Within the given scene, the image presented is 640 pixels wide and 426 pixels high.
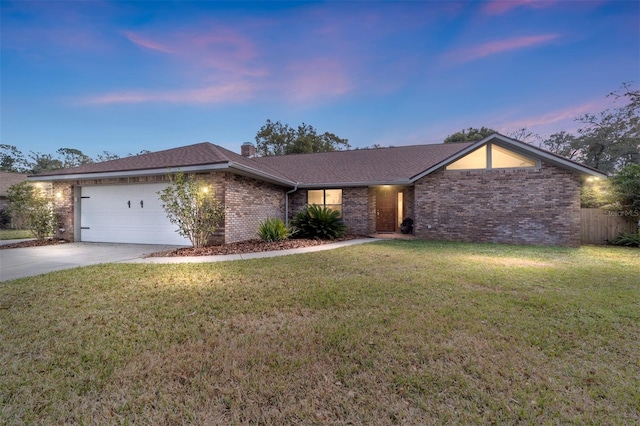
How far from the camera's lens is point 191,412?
183 centimetres

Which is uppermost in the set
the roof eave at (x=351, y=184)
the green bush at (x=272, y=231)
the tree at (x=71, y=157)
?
the tree at (x=71, y=157)

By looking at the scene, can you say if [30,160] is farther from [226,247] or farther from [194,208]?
[226,247]

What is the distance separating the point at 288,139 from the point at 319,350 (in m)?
31.2

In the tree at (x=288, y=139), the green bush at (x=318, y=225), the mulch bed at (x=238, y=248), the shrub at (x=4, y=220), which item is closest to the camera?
the mulch bed at (x=238, y=248)

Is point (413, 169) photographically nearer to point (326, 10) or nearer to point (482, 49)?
point (482, 49)

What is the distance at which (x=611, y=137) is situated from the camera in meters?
21.5

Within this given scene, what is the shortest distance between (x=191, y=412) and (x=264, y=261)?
491 centimetres

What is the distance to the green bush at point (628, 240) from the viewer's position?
387 inches

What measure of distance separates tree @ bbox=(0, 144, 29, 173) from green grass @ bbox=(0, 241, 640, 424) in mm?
53468

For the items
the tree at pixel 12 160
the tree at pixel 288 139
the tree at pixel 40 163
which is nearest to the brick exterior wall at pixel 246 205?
the tree at pixel 288 139

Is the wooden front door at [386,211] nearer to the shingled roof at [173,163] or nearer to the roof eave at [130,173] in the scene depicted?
the shingled roof at [173,163]

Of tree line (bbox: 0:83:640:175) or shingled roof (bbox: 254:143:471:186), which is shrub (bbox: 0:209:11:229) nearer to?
shingled roof (bbox: 254:143:471:186)

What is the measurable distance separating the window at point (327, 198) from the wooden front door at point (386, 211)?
98.9 inches

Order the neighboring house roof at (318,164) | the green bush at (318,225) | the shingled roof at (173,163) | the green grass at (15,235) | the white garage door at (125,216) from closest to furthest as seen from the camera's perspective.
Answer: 1. the shingled roof at (173,163)
2. the neighboring house roof at (318,164)
3. the white garage door at (125,216)
4. the green bush at (318,225)
5. the green grass at (15,235)
